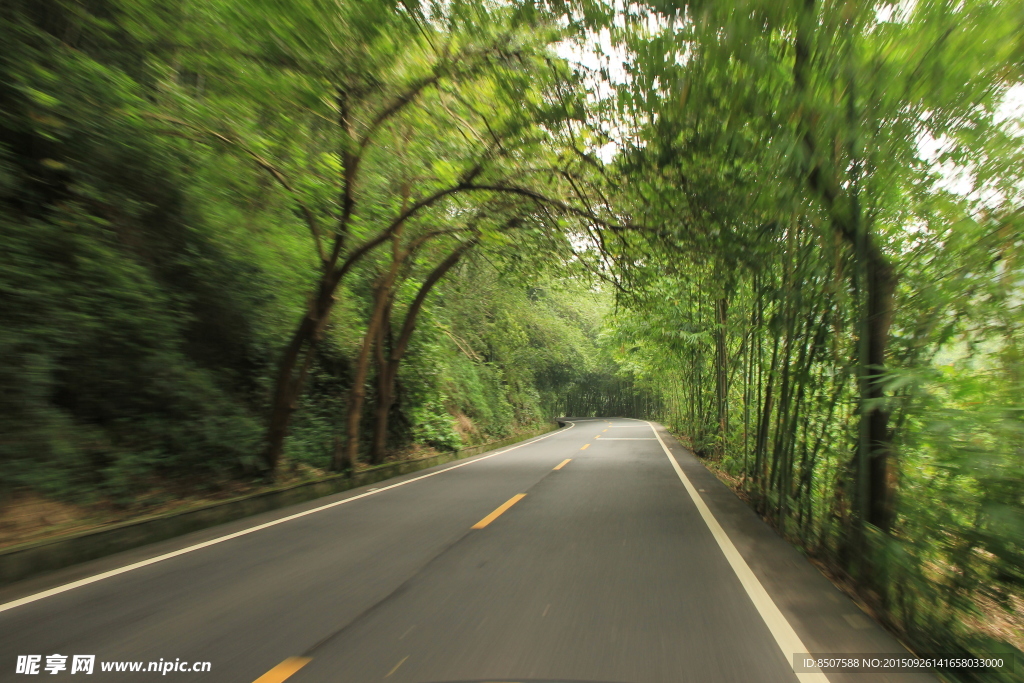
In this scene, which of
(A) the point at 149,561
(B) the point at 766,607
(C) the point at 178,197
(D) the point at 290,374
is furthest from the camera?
(D) the point at 290,374

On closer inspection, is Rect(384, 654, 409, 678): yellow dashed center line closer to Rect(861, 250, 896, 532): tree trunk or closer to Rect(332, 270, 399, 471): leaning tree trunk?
Rect(861, 250, 896, 532): tree trunk

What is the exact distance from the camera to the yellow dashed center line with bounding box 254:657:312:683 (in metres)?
2.80

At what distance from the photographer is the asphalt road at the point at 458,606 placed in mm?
2965

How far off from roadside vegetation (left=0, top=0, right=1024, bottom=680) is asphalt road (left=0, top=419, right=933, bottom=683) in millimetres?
871

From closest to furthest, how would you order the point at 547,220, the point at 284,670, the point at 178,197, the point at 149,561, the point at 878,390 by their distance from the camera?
the point at 284,670, the point at 878,390, the point at 149,561, the point at 178,197, the point at 547,220

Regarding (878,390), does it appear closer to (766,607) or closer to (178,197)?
(766,607)

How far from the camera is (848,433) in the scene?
15.8ft

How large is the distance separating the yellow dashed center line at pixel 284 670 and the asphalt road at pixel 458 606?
1cm

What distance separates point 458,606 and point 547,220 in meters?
6.91

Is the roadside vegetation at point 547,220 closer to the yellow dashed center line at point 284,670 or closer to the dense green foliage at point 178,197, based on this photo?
the dense green foliage at point 178,197

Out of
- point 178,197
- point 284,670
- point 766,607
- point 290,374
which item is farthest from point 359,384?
point 766,607

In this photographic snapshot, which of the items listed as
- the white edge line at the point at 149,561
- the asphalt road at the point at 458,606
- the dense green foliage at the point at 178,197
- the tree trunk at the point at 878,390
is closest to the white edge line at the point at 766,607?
the asphalt road at the point at 458,606

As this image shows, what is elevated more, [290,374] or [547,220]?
[547,220]

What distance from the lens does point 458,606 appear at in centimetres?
379
